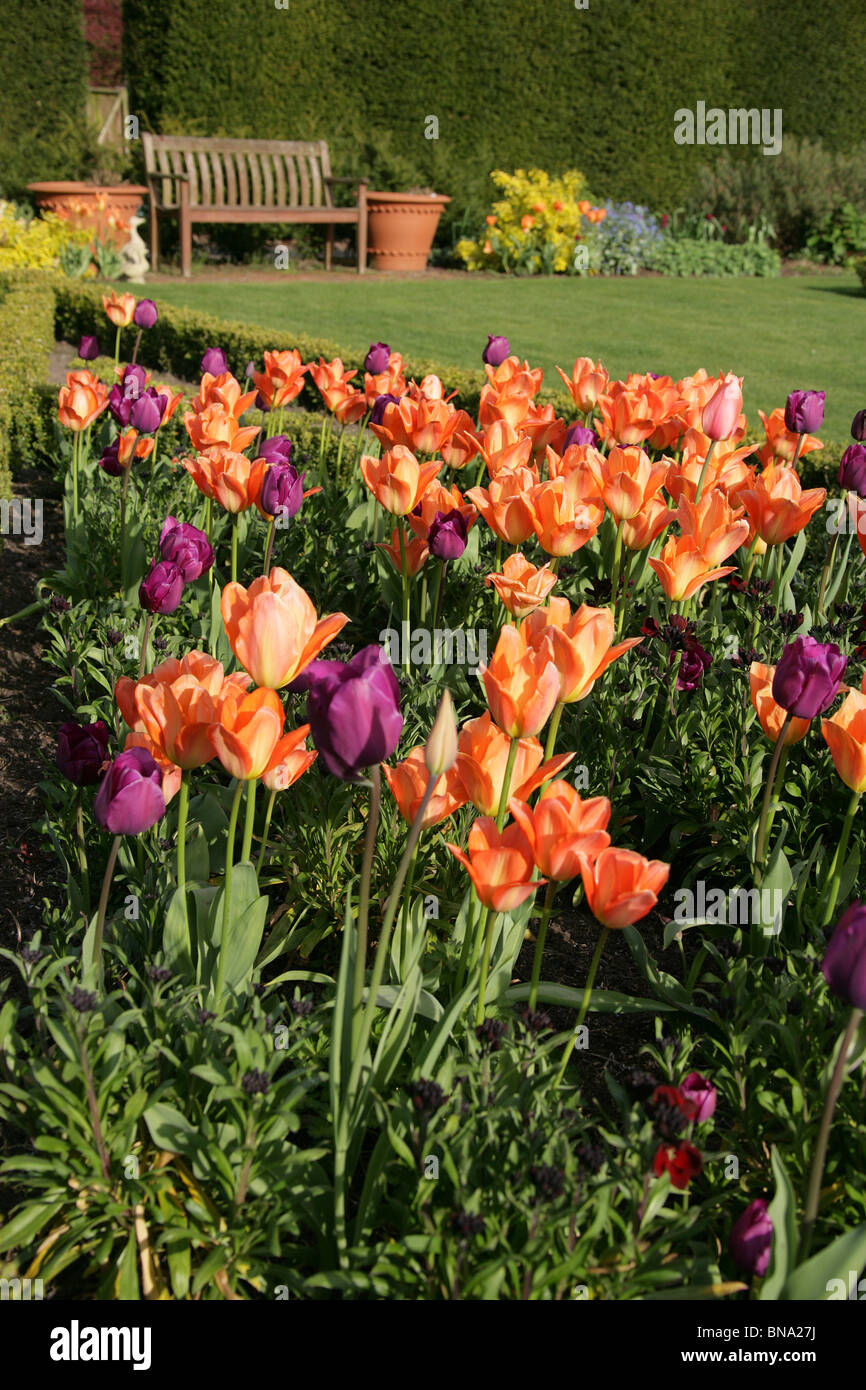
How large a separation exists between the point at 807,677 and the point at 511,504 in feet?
3.02

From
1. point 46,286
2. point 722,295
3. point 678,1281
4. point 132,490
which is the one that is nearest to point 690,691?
point 678,1281

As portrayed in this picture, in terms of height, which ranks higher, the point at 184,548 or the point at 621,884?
the point at 184,548

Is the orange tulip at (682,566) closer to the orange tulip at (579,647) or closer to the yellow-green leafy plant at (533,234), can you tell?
the orange tulip at (579,647)

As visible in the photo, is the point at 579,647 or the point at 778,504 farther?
the point at 778,504

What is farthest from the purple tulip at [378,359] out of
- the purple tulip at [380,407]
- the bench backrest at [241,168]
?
the bench backrest at [241,168]

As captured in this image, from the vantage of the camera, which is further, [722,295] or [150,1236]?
[722,295]

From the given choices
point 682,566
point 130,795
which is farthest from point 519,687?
point 682,566

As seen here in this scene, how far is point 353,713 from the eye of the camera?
1459mm

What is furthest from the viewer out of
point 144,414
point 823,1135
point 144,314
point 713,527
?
point 144,314

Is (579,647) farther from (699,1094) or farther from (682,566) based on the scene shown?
(682,566)

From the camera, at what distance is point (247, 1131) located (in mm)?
1722

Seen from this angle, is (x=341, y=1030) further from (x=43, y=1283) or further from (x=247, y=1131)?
(x=43, y=1283)
